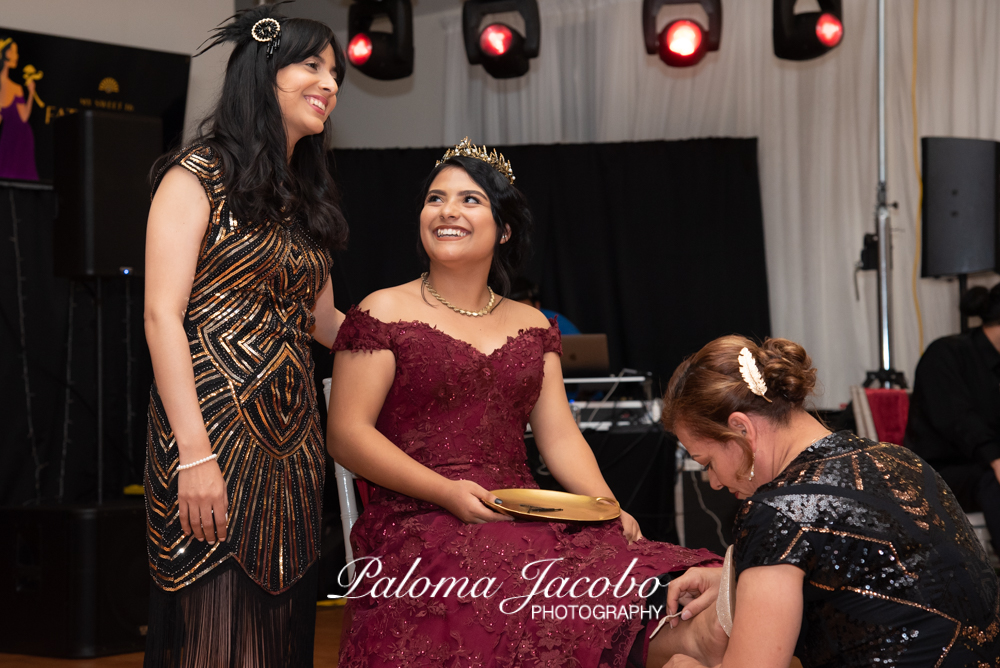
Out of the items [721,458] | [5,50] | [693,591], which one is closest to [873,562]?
[721,458]

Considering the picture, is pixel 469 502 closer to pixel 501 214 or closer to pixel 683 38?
pixel 501 214

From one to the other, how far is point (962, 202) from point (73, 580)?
4518 millimetres

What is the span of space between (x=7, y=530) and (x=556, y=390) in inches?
94.6

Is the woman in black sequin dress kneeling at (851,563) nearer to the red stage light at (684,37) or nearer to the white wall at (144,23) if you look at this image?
the red stage light at (684,37)

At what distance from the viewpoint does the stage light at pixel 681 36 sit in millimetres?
4781

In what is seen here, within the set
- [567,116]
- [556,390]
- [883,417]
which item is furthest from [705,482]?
[567,116]

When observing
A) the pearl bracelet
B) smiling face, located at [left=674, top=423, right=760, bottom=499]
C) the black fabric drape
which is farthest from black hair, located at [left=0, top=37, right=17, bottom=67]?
smiling face, located at [left=674, top=423, right=760, bottom=499]

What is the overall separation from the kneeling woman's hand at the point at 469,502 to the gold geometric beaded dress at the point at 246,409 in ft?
0.94

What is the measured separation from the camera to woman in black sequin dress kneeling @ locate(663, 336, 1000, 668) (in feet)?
4.11

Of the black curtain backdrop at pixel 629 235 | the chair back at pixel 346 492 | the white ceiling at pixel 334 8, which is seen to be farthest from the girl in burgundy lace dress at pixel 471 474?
the white ceiling at pixel 334 8

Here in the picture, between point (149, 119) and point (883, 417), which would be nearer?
point (149, 119)

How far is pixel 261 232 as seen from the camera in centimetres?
166

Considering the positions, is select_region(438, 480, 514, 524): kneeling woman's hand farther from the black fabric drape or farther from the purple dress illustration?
the purple dress illustration

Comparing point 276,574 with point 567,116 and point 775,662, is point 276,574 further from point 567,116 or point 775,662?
point 567,116
